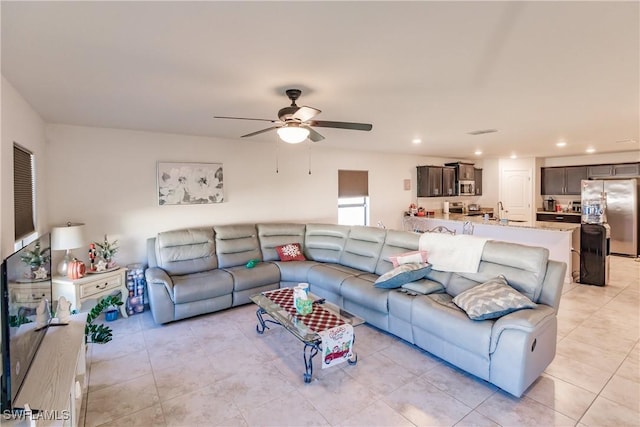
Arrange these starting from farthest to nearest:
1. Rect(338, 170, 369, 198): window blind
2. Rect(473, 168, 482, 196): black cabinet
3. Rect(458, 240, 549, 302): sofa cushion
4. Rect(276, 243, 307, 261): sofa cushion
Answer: Rect(473, 168, 482, 196): black cabinet
Rect(338, 170, 369, 198): window blind
Rect(276, 243, 307, 261): sofa cushion
Rect(458, 240, 549, 302): sofa cushion

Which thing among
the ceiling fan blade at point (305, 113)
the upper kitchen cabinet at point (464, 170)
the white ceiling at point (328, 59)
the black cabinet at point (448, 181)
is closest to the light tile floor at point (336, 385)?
the ceiling fan blade at point (305, 113)

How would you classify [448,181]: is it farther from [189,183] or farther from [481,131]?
[189,183]

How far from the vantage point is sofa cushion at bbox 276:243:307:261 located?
486 cm

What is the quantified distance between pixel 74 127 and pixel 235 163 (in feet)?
6.69

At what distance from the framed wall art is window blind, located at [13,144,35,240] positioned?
1.51 m

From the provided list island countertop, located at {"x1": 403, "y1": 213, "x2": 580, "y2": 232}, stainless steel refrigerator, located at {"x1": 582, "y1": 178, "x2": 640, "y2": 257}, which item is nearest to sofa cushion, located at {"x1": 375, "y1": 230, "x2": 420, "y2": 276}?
island countertop, located at {"x1": 403, "y1": 213, "x2": 580, "y2": 232}

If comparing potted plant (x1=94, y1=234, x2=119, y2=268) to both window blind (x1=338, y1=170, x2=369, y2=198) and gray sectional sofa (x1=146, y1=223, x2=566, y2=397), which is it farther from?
window blind (x1=338, y1=170, x2=369, y2=198)

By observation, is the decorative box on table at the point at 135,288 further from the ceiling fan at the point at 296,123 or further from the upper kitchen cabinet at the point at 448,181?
the upper kitchen cabinet at the point at 448,181

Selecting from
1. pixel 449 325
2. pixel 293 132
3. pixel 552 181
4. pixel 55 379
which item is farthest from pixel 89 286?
pixel 552 181

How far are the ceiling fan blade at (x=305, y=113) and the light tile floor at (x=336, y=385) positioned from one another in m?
2.11

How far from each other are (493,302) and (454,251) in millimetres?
910

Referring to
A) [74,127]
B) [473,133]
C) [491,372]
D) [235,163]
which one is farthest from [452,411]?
[74,127]

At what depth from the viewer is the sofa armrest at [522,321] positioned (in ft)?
7.62

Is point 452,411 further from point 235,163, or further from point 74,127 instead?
point 74,127
